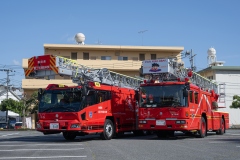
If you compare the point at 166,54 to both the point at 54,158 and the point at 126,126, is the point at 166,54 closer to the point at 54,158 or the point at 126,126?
the point at 126,126

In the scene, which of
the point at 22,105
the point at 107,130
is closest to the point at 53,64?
the point at 107,130

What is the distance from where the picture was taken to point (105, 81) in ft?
69.8

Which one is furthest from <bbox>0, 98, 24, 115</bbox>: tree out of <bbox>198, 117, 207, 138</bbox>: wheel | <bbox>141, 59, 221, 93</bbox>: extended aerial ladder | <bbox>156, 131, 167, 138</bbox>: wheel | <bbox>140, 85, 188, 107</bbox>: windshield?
<bbox>198, 117, 207, 138</bbox>: wheel

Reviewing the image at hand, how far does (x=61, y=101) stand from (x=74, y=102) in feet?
2.45

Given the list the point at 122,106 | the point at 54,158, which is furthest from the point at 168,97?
the point at 54,158

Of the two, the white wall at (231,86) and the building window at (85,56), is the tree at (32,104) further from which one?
the white wall at (231,86)

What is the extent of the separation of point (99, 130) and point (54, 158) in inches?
291

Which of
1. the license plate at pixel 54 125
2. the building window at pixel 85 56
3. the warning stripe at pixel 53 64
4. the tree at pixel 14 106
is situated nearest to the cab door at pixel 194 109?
the license plate at pixel 54 125

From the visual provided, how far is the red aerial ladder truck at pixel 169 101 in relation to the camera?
61.4ft

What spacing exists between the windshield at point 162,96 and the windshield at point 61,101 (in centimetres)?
362

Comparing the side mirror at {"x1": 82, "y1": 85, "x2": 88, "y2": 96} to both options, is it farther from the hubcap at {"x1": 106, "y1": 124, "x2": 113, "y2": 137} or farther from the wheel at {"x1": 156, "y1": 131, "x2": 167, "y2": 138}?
the wheel at {"x1": 156, "y1": 131, "x2": 167, "y2": 138}

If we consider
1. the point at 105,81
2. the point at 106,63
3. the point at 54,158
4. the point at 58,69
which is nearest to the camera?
the point at 54,158

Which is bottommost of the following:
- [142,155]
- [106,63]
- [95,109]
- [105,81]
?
[142,155]

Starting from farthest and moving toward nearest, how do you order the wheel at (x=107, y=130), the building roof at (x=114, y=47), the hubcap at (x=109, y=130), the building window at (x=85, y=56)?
the building window at (x=85, y=56)
the building roof at (x=114, y=47)
the hubcap at (x=109, y=130)
the wheel at (x=107, y=130)
